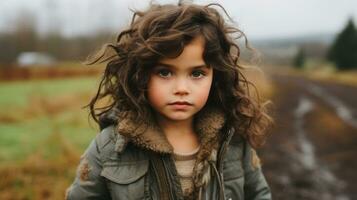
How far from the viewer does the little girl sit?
2.09 m

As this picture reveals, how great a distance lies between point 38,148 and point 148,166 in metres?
4.86

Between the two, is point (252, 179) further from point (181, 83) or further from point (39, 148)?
point (39, 148)

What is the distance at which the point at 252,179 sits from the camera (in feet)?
7.91

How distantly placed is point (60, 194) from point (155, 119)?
8.52ft

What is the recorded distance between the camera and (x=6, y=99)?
14.1 metres

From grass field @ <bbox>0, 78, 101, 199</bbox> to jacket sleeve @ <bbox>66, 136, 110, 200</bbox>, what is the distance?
2.30 ft

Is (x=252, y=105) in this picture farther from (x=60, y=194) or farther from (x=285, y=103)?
(x=285, y=103)

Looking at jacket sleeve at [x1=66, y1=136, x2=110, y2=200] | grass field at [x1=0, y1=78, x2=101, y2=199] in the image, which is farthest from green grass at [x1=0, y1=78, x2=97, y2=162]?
jacket sleeve at [x1=66, y1=136, x2=110, y2=200]

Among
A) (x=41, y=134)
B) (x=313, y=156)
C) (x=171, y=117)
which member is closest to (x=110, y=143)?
(x=171, y=117)

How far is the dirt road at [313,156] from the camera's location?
18.1 ft

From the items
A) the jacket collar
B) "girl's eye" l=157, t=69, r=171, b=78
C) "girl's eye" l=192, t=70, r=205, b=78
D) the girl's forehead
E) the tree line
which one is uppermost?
the girl's forehead

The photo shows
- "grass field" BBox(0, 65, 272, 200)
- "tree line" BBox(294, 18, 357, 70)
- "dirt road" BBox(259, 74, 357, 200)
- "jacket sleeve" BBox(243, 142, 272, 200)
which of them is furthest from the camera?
"tree line" BBox(294, 18, 357, 70)

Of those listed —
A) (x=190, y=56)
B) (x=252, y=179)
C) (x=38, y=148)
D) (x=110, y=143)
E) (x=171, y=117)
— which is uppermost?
(x=190, y=56)

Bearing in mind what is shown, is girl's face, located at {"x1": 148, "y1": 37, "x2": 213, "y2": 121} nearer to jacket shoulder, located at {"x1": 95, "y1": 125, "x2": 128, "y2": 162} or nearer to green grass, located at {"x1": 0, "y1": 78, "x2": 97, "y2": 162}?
jacket shoulder, located at {"x1": 95, "y1": 125, "x2": 128, "y2": 162}
